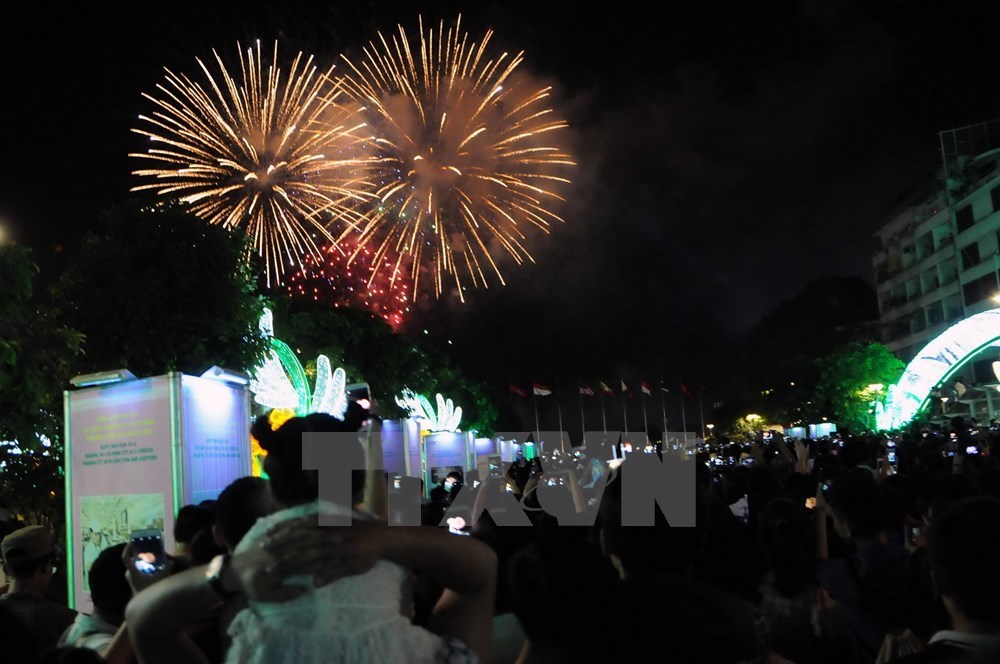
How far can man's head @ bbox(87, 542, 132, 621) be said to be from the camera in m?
3.87

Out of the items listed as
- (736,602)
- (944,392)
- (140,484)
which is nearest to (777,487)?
(736,602)

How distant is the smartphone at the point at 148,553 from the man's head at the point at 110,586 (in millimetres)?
384

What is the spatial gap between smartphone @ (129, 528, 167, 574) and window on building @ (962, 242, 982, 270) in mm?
53108

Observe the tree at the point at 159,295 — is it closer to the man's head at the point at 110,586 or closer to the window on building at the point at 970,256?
the man's head at the point at 110,586

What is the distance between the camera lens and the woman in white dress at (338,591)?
6.86 feet

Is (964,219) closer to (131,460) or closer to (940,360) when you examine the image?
(940,360)

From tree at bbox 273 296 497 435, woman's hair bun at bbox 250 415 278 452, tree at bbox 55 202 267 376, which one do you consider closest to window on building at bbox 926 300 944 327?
tree at bbox 273 296 497 435

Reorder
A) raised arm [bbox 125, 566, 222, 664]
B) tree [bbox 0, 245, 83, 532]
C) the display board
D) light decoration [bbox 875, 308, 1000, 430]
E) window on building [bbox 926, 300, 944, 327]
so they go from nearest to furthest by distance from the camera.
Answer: raised arm [bbox 125, 566, 222, 664], the display board, tree [bbox 0, 245, 83, 532], light decoration [bbox 875, 308, 1000, 430], window on building [bbox 926, 300, 944, 327]

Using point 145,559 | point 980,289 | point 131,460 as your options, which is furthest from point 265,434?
point 980,289

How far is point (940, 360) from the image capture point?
26.3 meters

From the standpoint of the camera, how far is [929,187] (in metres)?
53.1

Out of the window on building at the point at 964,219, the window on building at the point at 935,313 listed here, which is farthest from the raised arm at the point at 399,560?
the window on building at the point at 935,313

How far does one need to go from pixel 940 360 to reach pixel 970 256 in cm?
2761

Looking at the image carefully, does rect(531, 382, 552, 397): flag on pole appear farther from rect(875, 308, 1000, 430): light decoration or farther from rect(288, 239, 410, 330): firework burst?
rect(875, 308, 1000, 430): light decoration
